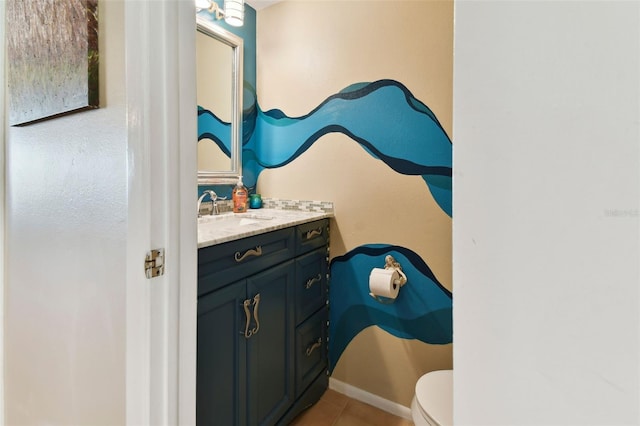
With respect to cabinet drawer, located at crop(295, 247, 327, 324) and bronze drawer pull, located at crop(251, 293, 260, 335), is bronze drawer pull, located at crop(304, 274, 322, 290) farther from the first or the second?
bronze drawer pull, located at crop(251, 293, 260, 335)

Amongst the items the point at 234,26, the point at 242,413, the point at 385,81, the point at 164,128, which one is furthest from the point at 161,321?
the point at 234,26

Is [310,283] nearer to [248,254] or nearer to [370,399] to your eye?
[248,254]

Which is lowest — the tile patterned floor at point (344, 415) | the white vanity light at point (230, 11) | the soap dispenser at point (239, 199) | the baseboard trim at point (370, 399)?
the tile patterned floor at point (344, 415)

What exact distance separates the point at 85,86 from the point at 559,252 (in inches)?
38.6

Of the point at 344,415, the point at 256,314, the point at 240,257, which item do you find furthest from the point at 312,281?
the point at 344,415

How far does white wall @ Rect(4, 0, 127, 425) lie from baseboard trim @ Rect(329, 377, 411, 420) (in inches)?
49.6

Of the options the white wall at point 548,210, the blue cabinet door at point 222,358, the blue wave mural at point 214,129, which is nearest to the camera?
the white wall at point 548,210

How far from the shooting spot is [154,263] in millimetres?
700

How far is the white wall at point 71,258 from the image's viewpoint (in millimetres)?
742

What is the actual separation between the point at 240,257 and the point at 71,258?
0.48 metres

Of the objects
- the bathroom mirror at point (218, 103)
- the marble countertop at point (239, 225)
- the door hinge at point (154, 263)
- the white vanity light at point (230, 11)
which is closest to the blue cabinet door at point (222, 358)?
the marble countertop at point (239, 225)

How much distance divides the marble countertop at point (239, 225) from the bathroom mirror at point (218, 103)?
0.86 feet

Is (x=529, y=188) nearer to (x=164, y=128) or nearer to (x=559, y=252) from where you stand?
(x=559, y=252)

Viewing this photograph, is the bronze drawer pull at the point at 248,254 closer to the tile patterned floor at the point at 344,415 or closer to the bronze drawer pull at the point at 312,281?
the bronze drawer pull at the point at 312,281
